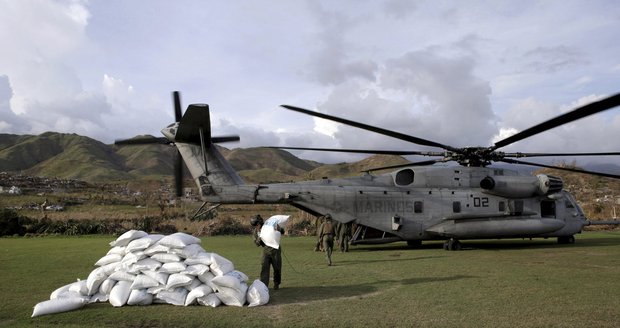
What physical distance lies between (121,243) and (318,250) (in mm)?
9223

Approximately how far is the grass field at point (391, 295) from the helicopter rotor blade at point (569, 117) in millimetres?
3468

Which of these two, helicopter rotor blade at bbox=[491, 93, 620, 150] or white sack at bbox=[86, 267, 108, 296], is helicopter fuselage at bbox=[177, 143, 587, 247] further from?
white sack at bbox=[86, 267, 108, 296]

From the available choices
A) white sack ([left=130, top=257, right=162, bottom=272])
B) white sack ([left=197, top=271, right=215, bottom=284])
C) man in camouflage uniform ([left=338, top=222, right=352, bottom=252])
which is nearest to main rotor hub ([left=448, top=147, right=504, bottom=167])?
man in camouflage uniform ([left=338, top=222, right=352, bottom=252])

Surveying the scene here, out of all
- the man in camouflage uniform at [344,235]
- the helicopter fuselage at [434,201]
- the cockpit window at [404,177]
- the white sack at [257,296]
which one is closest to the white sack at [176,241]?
the white sack at [257,296]

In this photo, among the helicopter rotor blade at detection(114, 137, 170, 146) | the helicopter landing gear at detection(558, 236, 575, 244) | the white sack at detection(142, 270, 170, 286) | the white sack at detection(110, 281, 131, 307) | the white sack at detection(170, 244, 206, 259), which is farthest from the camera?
the helicopter landing gear at detection(558, 236, 575, 244)

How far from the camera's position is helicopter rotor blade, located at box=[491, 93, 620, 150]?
7.65 m

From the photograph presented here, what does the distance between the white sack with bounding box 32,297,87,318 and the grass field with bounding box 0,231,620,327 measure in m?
0.15

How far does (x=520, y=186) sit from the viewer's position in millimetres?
17250

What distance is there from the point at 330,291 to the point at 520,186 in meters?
11.7

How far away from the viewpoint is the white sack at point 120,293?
7552mm

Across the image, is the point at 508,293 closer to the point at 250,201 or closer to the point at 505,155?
the point at 505,155

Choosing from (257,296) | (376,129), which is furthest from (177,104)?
(257,296)

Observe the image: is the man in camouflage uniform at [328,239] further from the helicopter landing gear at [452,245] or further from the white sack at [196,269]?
the helicopter landing gear at [452,245]

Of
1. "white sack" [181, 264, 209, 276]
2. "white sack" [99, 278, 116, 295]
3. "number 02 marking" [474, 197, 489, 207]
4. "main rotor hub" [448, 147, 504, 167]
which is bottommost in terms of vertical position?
"white sack" [99, 278, 116, 295]
